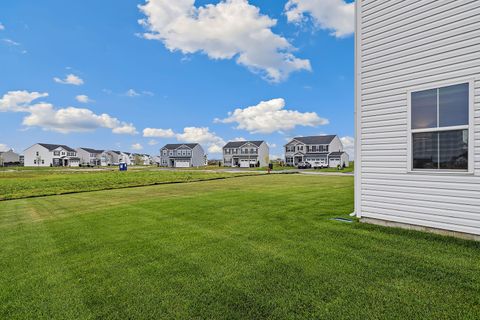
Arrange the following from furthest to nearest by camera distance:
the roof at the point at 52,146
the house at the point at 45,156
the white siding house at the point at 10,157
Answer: the white siding house at the point at 10,157 < the roof at the point at 52,146 < the house at the point at 45,156

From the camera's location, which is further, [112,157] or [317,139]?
[112,157]

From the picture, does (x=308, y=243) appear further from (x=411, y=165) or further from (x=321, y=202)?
(x=321, y=202)

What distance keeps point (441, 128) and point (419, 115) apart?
1.64ft

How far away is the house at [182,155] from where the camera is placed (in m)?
75.0

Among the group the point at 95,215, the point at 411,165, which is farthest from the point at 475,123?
the point at 95,215

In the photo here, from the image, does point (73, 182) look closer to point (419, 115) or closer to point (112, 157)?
point (419, 115)

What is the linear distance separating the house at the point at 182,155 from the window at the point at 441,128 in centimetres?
7126

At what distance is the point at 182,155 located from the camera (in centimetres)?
7619

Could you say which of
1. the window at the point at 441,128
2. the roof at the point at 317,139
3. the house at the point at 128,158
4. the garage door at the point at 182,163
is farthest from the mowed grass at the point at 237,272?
the house at the point at 128,158

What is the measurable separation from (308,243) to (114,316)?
11.3 ft

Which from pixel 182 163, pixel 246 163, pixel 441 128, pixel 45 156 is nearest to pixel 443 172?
pixel 441 128

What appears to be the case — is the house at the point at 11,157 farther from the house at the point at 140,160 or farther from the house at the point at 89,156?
the house at the point at 140,160

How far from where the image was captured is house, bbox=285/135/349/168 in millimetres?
56056

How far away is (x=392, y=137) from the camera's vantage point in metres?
5.78
